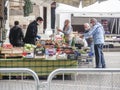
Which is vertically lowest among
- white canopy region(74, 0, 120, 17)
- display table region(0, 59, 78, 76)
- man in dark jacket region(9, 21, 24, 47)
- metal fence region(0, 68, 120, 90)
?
display table region(0, 59, 78, 76)

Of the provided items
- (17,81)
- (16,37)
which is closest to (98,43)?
(16,37)

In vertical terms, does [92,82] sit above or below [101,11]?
below

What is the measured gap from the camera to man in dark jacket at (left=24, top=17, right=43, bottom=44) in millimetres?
15055

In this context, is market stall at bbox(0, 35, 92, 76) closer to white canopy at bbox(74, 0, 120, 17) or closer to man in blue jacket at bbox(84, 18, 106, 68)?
man in blue jacket at bbox(84, 18, 106, 68)

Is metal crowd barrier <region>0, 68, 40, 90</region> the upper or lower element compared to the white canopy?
lower

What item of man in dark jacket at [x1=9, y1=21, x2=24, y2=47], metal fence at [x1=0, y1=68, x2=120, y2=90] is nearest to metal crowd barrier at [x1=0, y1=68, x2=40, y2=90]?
metal fence at [x1=0, y1=68, x2=120, y2=90]

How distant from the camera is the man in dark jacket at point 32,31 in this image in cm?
1505

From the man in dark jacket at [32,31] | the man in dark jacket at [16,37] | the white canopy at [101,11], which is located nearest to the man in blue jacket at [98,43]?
the man in dark jacket at [32,31]

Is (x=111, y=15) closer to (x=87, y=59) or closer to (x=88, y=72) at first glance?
(x=87, y=59)

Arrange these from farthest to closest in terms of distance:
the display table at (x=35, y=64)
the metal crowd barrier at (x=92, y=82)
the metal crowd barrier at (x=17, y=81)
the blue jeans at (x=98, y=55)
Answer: the blue jeans at (x=98, y=55) < the display table at (x=35, y=64) < the metal crowd barrier at (x=92, y=82) < the metal crowd barrier at (x=17, y=81)

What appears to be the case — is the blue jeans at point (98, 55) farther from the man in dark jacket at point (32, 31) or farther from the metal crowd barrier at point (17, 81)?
the metal crowd barrier at point (17, 81)

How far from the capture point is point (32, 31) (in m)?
15.1

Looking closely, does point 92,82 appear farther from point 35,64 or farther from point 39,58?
point 39,58

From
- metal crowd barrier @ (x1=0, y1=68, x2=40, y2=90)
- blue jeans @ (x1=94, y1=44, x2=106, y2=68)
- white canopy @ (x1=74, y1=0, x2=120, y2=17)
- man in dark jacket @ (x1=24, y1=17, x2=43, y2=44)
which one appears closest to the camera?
metal crowd barrier @ (x1=0, y1=68, x2=40, y2=90)
